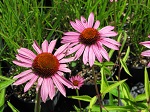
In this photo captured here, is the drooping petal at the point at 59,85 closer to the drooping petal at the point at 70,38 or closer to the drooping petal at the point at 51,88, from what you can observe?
the drooping petal at the point at 51,88

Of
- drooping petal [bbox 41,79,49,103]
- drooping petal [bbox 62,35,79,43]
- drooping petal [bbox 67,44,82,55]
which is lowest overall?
drooping petal [bbox 41,79,49,103]

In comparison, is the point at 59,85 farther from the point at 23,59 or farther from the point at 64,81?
the point at 23,59

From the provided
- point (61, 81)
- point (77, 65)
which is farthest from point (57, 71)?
point (77, 65)

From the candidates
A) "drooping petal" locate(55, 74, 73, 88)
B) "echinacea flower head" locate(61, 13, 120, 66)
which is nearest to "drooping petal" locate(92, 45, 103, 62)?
"echinacea flower head" locate(61, 13, 120, 66)

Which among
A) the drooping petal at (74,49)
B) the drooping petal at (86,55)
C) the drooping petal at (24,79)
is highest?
the drooping petal at (74,49)

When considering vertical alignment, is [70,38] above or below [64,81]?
above

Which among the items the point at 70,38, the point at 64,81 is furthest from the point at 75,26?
the point at 64,81

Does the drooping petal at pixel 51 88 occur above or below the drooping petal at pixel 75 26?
below

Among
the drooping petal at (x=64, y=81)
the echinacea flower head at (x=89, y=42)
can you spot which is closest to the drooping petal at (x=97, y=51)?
the echinacea flower head at (x=89, y=42)

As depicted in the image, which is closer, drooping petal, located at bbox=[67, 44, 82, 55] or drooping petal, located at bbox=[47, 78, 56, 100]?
drooping petal, located at bbox=[47, 78, 56, 100]

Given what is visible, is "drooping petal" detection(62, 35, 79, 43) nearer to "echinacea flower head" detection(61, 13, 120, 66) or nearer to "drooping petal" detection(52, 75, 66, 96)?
"echinacea flower head" detection(61, 13, 120, 66)

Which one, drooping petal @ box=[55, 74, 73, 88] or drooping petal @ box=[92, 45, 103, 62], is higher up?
drooping petal @ box=[92, 45, 103, 62]
